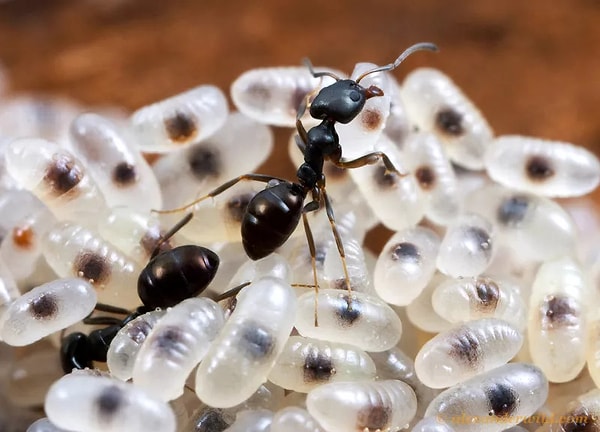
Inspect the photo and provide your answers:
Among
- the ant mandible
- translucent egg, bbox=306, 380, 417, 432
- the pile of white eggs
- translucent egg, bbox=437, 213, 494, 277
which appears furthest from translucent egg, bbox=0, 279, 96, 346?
translucent egg, bbox=437, 213, 494, 277

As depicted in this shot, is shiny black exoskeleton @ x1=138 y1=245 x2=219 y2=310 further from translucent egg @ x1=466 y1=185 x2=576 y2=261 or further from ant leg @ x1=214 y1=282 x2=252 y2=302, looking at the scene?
translucent egg @ x1=466 y1=185 x2=576 y2=261

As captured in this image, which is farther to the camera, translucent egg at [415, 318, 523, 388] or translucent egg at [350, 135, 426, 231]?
translucent egg at [350, 135, 426, 231]

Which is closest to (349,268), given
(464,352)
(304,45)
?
(464,352)

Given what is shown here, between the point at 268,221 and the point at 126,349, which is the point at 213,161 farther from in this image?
the point at 126,349

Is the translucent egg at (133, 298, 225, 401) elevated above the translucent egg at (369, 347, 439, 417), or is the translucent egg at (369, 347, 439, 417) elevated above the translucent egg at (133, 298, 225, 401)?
the translucent egg at (133, 298, 225, 401)

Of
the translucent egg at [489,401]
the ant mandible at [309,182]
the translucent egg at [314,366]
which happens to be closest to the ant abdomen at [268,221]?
the ant mandible at [309,182]

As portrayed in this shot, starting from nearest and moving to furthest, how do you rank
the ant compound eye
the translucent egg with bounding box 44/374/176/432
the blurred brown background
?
the translucent egg with bounding box 44/374/176/432 < the ant compound eye < the blurred brown background

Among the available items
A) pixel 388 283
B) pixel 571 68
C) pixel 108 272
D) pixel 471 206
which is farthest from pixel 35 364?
pixel 571 68

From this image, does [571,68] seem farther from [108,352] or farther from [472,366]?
[108,352]
